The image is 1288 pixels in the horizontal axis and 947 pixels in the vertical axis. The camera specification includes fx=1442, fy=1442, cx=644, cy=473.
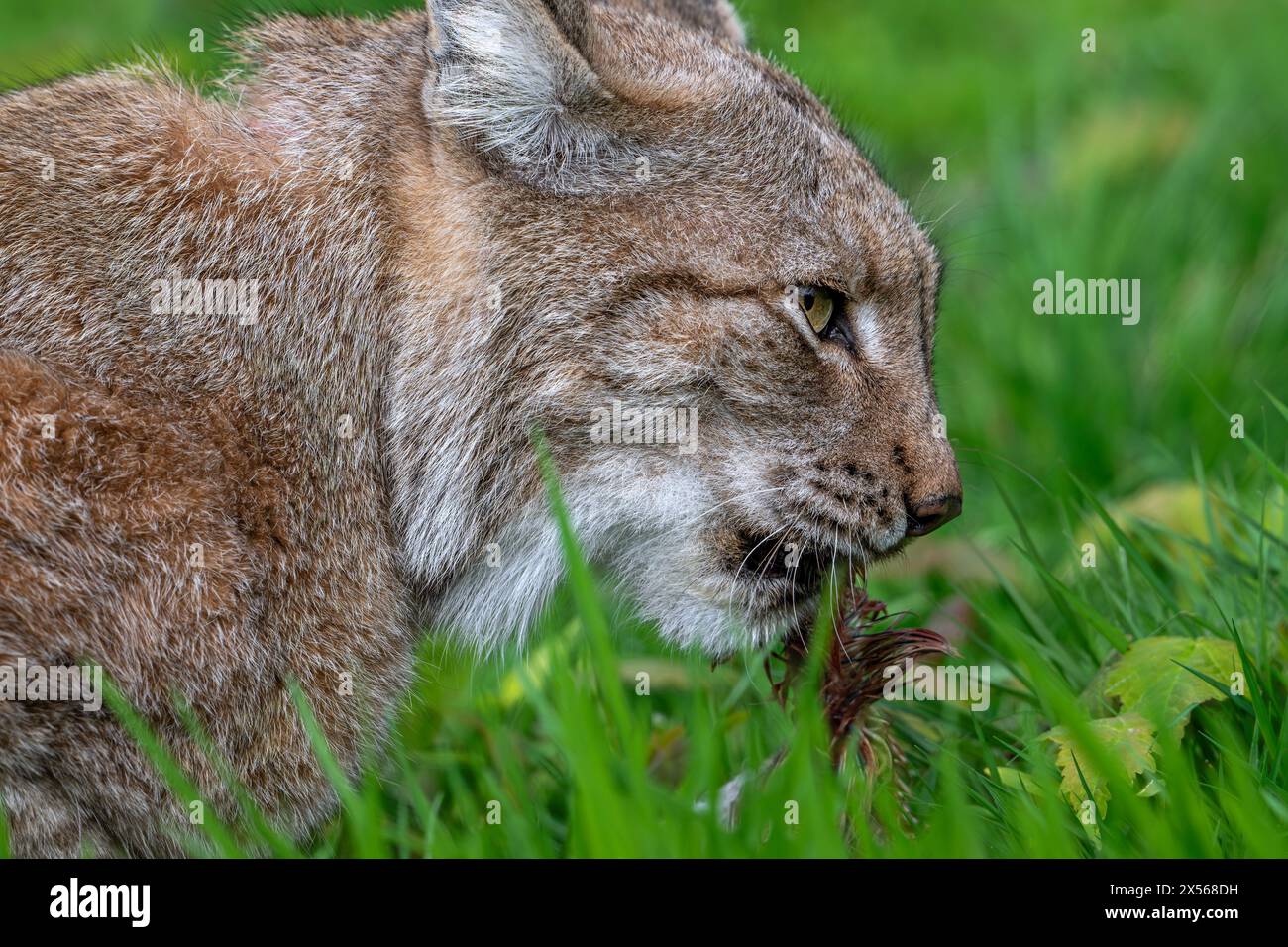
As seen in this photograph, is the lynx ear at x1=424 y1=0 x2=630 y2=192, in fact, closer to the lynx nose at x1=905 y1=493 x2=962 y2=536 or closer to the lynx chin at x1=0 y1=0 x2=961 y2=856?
the lynx chin at x1=0 y1=0 x2=961 y2=856

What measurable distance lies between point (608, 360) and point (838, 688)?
46.8 inches

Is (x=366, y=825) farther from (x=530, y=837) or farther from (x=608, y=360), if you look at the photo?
(x=608, y=360)

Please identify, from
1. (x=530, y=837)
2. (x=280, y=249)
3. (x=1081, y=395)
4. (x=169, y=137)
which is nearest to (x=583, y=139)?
(x=280, y=249)

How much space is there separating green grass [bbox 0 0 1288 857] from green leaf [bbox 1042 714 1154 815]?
0.03 m

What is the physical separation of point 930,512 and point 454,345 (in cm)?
153

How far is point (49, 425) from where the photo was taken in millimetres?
3904

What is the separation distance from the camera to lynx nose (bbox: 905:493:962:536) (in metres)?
4.38

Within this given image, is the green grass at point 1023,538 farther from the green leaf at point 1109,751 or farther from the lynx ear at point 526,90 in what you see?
the lynx ear at point 526,90

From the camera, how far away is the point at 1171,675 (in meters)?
4.10

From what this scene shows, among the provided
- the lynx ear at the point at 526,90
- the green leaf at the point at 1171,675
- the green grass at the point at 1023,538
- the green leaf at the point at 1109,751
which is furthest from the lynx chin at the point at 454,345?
the green leaf at the point at 1109,751

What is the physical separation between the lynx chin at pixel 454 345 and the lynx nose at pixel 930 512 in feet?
0.03

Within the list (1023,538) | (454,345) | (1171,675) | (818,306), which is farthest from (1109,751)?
(454,345)

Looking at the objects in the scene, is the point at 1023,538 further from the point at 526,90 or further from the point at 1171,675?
the point at 526,90

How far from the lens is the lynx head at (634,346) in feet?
14.1
